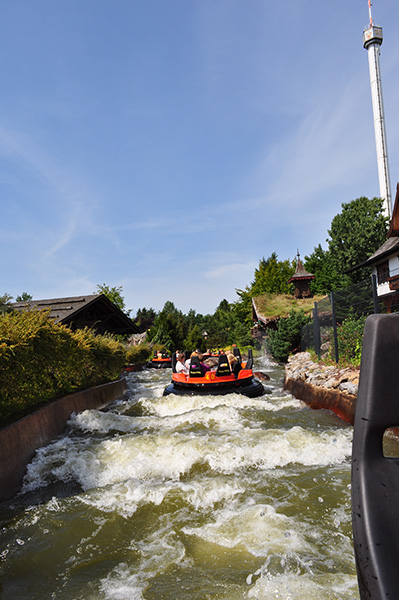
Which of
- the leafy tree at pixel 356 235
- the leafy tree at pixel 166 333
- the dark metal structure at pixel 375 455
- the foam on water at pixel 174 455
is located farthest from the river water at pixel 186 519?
the leafy tree at pixel 166 333

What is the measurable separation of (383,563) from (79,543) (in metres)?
3.19

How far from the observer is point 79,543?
3467mm

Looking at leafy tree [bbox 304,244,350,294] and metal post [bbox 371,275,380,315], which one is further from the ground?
leafy tree [bbox 304,244,350,294]

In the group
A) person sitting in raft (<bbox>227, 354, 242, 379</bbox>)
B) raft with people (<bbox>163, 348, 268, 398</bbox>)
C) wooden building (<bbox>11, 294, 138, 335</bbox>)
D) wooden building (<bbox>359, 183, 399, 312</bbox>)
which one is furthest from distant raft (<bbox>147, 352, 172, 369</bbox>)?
raft with people (<bbox>163, 348, 268, 398</bbox>)

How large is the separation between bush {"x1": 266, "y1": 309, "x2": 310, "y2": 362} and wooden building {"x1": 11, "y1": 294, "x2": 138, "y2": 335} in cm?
849

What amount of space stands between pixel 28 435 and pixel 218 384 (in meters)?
5.82

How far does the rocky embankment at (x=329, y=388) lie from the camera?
7.57 meters

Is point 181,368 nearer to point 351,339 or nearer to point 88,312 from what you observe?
point 351,339

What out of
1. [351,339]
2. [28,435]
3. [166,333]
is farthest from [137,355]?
[28,435]

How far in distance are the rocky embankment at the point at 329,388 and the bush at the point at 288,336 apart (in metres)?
12.3

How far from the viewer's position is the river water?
111 inches

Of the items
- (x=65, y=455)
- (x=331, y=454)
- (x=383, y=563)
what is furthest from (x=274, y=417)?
(x=383, y=563)

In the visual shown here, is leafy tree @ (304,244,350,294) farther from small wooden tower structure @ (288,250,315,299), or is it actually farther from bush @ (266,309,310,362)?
Answer: bush @ (266,309,310,362)

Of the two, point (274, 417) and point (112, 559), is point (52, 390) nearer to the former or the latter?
point (274, 417)
